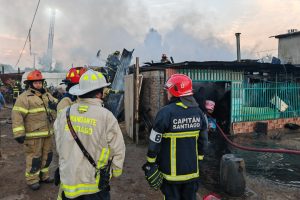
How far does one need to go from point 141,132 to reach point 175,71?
2382 millimetres

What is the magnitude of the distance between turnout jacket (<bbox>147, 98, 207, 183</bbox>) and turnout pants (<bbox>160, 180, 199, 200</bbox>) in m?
0.11

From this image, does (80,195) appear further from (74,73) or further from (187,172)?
(74,73)

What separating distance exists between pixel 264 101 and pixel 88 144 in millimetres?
9862

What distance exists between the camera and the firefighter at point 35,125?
4.41 m

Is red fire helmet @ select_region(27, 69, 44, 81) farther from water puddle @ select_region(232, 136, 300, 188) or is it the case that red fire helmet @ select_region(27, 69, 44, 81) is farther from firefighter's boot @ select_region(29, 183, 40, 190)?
water puddle @ select_region(232, 136, 300, 188)

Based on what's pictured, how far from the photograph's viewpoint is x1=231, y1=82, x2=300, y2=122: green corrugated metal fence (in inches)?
404

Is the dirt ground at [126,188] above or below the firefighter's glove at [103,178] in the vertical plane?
below

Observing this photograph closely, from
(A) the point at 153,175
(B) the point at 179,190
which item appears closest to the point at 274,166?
(B) the point at 179,190

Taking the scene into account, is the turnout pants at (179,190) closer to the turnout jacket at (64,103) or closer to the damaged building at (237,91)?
the turnout jacket at (64,103)

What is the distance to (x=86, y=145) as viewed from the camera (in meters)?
2.48

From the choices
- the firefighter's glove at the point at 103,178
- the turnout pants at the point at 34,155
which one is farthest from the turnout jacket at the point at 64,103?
the firefighter's glove at the point at 103,178

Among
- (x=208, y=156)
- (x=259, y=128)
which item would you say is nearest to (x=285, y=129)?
(x=259, y=128)

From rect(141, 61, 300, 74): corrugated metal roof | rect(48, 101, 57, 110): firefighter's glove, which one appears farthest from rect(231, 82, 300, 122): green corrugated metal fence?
rect(48, 101, 57, 110): firefighter's glove

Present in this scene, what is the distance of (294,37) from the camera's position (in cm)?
2369
